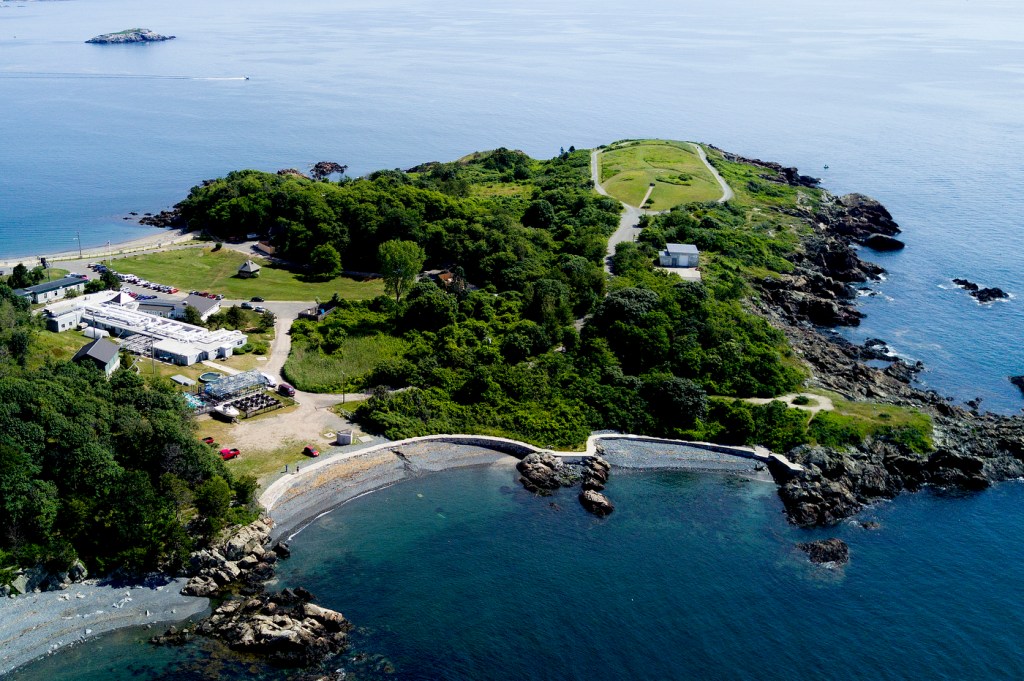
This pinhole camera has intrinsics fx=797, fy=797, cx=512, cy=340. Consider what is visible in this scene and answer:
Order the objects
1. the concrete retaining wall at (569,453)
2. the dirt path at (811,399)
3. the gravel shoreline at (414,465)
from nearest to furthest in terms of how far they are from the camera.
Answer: the gravel shoreline at (414,465)
the concrete retaining wall at (569,453)
the dirt path at (811,399)

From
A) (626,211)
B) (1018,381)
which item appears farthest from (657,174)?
(1018,381)

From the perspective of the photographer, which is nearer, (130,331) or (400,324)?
(130,331)

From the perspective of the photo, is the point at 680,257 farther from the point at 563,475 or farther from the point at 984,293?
the point at 563,475

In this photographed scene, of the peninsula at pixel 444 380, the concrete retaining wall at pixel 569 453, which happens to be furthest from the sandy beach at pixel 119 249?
the concrete retaining wall at pixel 569 453

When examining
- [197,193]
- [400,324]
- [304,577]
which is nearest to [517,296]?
[400,324]

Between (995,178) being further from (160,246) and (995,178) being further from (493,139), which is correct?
(160,246)

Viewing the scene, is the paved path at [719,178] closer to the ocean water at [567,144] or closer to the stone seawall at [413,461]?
the ocean water at [567,144]

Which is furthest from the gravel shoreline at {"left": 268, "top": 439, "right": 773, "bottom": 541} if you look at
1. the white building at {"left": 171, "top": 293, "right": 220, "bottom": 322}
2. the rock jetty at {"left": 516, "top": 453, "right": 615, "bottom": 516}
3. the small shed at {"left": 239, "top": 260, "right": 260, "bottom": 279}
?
the small shed at {"left": 239, "top": 260, "right": 260, "bottom": 279}
